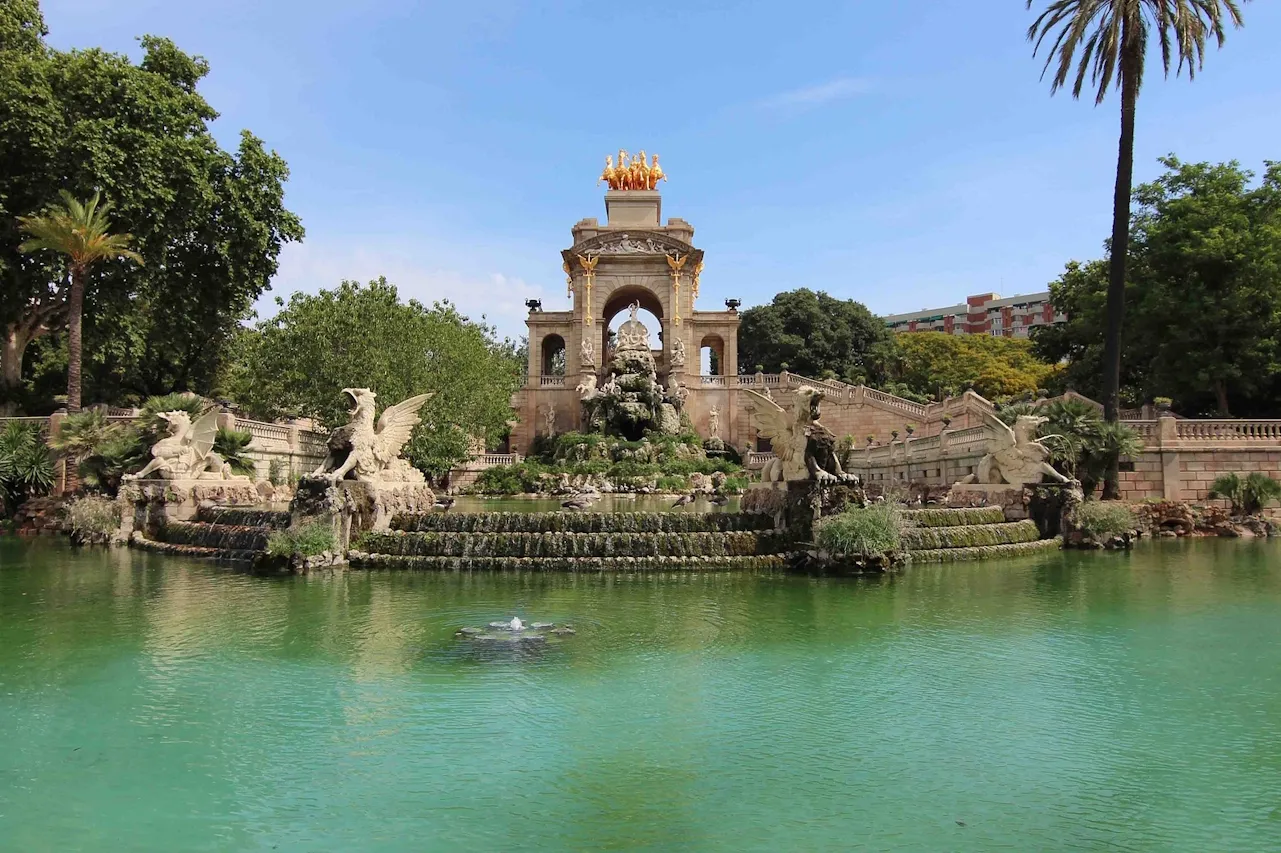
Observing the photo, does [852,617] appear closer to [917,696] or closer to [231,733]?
[917,696]

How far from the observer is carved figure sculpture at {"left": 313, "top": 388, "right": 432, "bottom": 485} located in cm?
1653

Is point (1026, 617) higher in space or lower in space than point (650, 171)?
lower

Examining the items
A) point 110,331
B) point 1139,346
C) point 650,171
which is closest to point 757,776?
point 1139,346

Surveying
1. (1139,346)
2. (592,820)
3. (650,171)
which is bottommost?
(592,820)

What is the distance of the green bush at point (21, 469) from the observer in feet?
76.5

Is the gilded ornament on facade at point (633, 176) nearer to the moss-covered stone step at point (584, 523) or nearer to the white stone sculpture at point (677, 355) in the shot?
the white stone sculpture at point (677, 355)

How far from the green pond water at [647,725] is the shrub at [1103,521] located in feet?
21.9

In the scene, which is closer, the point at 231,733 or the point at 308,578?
the point at 231,733

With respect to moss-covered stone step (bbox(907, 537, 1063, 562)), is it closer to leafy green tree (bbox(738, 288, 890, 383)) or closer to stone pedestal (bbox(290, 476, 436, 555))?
stone pedestal (bbox(290, 476, 436, 555))

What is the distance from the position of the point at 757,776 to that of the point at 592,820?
1.24 meters

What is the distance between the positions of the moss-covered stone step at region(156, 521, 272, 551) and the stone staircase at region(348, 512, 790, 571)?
2419 mm

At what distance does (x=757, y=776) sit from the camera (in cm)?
573

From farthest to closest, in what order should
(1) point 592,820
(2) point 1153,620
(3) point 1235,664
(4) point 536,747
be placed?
(2) point 1153,620 → (3) point 1235,664 → (4) point 536,747 → (1) point 592,820

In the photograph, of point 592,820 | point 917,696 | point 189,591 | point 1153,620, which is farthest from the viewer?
point 189,591
